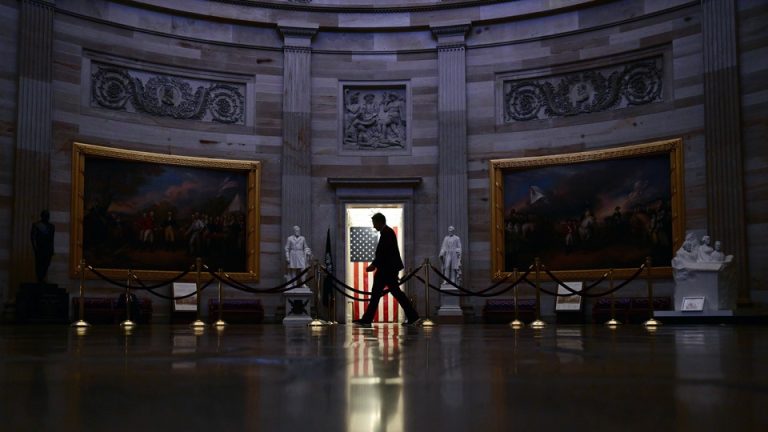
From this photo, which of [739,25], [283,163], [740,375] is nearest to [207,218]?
[283,163]

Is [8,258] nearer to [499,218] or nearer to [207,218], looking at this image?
[207,218]

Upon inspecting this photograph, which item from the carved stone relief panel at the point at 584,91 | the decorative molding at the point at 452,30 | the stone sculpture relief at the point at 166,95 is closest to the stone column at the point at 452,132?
the decorative molding at the point at 452,30

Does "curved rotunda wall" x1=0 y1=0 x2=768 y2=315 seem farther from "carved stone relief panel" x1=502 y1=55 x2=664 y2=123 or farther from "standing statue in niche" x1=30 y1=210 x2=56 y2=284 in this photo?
"standing statue in niche" x1=30 y1=210 x2=56 y2=284

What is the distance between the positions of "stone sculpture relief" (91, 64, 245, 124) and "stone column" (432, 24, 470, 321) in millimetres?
6494

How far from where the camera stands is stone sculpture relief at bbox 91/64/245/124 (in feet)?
81.9

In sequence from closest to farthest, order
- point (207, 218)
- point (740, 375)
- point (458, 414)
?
1. point (458, 414)
2. point (740, 375)
3. point (207, 218)

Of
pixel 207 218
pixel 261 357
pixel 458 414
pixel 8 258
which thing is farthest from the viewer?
pixel 207 218

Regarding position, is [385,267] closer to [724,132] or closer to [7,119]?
[724,132]

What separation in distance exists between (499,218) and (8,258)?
14258 mm

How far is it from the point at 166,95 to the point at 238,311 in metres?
7.07

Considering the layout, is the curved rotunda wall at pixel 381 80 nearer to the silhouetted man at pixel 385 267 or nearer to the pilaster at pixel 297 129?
the pilaster at pixel 297 129

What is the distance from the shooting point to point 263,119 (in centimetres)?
2711

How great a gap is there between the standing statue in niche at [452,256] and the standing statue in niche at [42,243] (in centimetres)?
1107

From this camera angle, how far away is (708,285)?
65.5 feet
